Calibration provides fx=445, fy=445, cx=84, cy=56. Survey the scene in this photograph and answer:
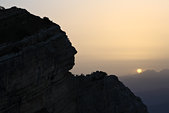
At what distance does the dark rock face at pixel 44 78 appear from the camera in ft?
224

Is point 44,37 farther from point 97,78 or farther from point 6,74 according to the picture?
point 97,78

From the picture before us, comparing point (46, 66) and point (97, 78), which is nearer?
point (46, 66)

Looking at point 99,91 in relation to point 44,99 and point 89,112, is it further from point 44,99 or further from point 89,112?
point 44,99

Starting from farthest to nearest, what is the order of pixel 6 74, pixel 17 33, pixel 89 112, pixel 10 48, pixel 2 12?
1. pixel 89 112
2. pixel 2 12
3. pixel 17 33
4. pixel 10 48
5. pixel 6 74

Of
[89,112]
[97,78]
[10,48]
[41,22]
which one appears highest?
[41,22]

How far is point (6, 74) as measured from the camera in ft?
218

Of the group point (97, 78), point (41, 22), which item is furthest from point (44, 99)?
point (97, 78)

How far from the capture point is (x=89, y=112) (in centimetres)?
9112

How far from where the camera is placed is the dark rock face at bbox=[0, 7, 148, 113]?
6825cm

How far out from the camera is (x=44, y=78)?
2901 inches

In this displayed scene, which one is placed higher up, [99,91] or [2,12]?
[2,12]

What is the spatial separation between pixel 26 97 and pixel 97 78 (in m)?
29.2

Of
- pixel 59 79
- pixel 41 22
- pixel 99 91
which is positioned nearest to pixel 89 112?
pixel 99 91

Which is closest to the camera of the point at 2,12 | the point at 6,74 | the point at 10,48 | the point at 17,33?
the point at 6,74
